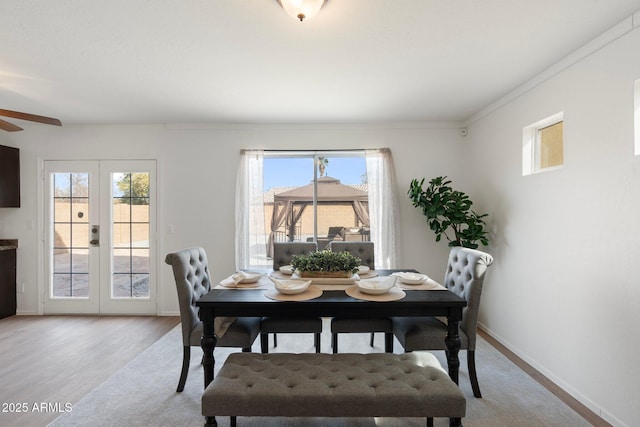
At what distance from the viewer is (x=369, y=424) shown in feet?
6.21

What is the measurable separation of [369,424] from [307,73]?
2.61m

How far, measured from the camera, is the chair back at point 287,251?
3.04m

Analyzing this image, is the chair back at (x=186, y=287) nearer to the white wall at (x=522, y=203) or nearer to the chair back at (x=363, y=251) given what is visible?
the chair back at (x=363, y=251)

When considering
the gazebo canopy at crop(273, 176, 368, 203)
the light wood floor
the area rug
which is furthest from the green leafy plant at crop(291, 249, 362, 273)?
the light wood floor

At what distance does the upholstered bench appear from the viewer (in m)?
1.47

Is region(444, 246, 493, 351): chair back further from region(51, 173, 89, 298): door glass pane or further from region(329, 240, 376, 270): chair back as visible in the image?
region(51, 173, 89, 298): door glass pane

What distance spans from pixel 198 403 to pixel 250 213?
7.34ft

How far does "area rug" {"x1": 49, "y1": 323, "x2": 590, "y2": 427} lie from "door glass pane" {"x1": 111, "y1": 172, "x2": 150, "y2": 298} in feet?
4.87

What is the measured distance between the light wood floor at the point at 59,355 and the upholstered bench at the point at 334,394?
1.45m

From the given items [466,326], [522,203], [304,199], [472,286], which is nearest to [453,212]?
[522,203]

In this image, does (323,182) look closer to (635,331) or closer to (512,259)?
(512,259)

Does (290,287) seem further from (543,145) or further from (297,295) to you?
(543,145)

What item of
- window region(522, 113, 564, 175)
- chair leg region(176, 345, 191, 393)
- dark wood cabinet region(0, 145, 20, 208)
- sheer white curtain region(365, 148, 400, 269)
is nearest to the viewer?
chair leg region(176, 345, 191, 393)

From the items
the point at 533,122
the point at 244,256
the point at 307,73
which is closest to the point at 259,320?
the point at 244,256
